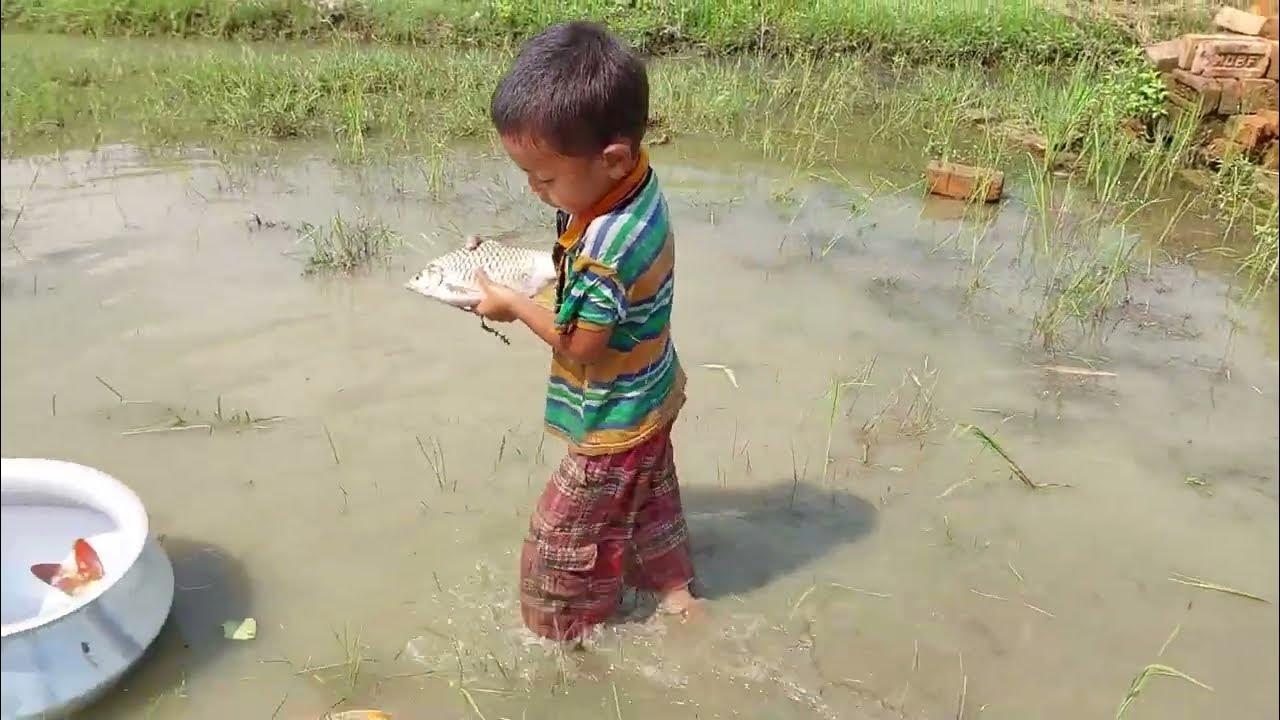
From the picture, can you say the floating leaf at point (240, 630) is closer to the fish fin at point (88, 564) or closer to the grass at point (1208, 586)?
the fish fin at point (88, 564)

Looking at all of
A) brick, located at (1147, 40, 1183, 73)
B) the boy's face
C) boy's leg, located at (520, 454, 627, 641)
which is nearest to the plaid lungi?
boy's leg, located at (520, 454, 627, 641)

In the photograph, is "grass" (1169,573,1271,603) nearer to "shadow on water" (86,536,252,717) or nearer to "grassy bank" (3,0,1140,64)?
"shadow on water" (86,536,252,717)

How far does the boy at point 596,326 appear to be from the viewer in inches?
60.4

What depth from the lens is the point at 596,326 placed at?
163 cm

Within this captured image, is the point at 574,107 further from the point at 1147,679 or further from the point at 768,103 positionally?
the point at 768,103

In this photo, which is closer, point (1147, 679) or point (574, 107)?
point (574, 107)

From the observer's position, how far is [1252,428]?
2.82 m

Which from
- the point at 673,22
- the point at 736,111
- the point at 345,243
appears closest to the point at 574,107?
the point at 345,243

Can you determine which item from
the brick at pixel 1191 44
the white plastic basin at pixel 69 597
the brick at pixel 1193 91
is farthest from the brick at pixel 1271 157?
the white plastic basin at pixel 69 597

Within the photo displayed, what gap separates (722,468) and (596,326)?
122 cm

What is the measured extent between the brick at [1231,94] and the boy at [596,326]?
4134 mm

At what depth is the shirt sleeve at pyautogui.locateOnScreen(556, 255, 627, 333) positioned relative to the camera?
1.61 meters

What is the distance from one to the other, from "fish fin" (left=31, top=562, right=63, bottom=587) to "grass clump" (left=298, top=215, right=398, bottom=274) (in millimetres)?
1789

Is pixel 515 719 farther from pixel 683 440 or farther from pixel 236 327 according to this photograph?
pixel 236 327
